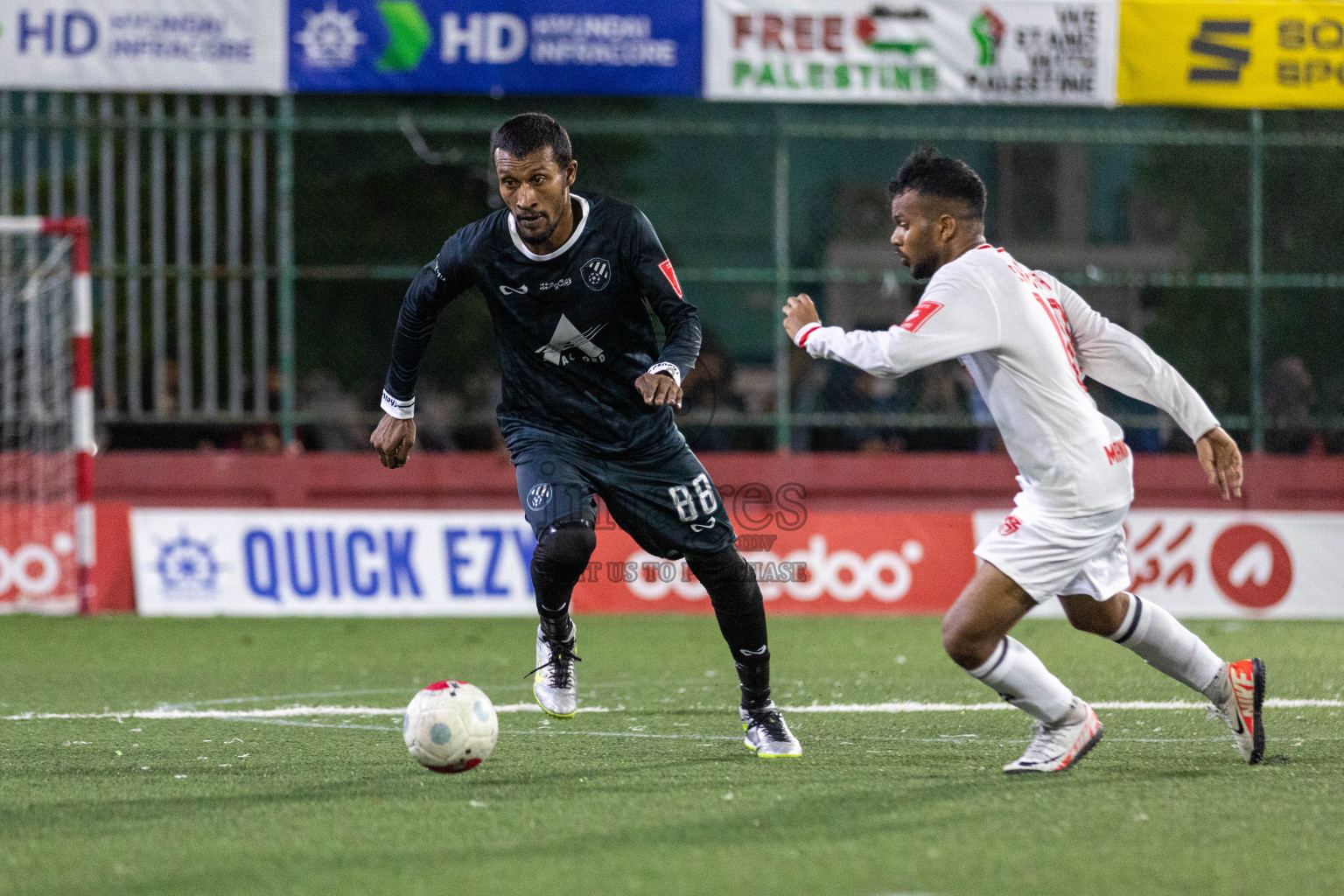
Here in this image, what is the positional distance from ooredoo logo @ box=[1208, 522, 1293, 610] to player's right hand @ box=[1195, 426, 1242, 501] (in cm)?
720

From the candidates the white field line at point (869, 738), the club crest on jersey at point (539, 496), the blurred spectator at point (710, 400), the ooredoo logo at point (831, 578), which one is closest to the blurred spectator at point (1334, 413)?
the ooredoo logo at point (831, 578)

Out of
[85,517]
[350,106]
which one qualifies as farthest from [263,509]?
[350,106]

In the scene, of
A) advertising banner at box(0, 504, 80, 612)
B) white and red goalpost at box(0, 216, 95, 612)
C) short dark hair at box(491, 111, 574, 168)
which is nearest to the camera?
short dark hair at box(491, 111, 574, 168)

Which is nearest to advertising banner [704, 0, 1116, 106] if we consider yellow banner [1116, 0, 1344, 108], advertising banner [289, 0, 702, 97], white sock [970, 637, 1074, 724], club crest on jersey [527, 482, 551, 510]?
yellow banner [1116, 0, 1344, 108]

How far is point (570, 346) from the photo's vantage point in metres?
6.07

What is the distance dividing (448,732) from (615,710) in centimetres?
213

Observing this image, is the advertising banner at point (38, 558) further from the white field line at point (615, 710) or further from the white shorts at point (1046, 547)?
the white shorts at point (1046, 547)

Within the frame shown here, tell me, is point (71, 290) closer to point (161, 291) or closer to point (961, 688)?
point (161, 291)

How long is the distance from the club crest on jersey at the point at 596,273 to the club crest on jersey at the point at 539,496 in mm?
738

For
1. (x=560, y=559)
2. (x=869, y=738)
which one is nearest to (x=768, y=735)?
(x=869, y=738)

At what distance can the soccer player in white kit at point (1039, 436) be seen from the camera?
520 cm

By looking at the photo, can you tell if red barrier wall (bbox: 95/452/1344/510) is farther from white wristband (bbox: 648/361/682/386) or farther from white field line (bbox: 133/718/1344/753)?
white wristband (bbox: 648/361/682/386)

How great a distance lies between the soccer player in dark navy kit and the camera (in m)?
5.87

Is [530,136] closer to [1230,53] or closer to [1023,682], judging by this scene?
[1023,682]
